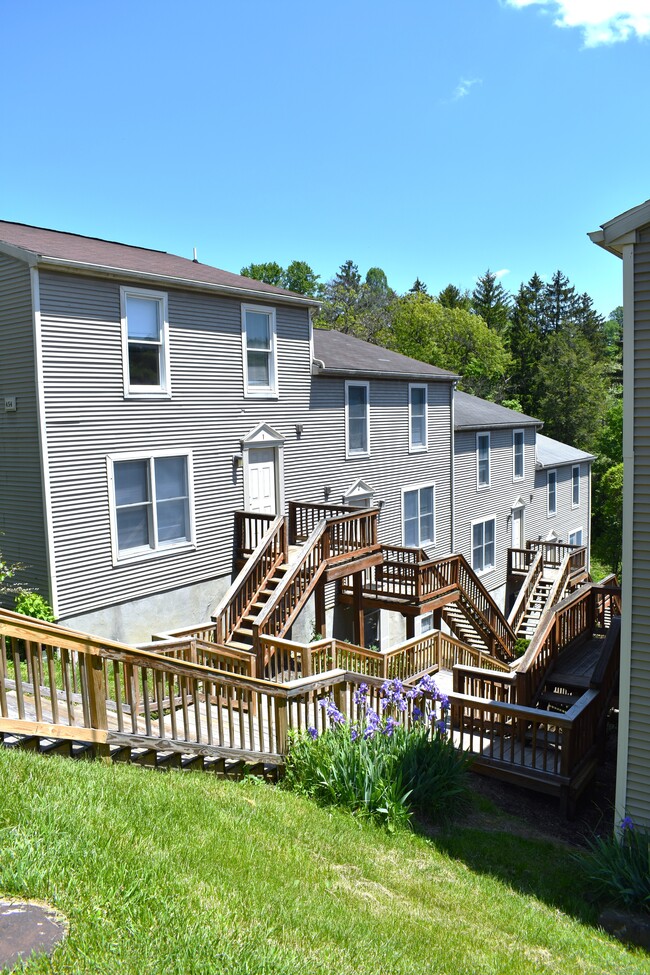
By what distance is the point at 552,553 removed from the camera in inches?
1115

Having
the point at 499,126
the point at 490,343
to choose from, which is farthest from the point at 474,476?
the point at 490,343

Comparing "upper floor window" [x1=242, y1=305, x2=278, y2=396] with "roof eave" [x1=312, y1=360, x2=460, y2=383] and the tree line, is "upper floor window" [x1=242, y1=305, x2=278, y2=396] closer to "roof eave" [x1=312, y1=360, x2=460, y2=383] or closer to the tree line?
"roof eave" [x1=312, y1=360, x2=460, y2=383]

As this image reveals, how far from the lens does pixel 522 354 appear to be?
204ft

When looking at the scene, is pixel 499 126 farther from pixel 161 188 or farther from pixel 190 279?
pixel 161 188

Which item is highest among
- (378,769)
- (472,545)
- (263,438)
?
(263,438)

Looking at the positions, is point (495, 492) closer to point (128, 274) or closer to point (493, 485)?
point (493, 485)

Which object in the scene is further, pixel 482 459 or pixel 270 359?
pixel 482 459

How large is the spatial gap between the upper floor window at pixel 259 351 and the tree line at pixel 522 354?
27.1m

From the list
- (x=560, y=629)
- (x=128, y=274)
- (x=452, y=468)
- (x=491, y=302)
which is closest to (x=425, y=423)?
(x=452, y=468)

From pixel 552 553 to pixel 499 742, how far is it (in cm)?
1873

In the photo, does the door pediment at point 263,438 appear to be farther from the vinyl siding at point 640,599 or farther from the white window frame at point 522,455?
the white window frame at point 522,455

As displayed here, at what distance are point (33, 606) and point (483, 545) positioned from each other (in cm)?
1846

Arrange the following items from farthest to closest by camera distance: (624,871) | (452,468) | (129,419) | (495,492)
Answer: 1. (495,492)
2. (452,468)
3. (129,419)
4. (624,871)

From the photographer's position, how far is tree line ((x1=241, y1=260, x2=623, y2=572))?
44.3 m
